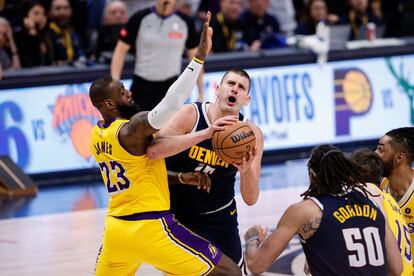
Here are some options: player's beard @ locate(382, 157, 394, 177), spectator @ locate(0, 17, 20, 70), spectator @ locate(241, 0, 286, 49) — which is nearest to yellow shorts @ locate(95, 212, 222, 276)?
player's beard @ locate(382, 157, 394, 177)

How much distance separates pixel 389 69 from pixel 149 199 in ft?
27.3

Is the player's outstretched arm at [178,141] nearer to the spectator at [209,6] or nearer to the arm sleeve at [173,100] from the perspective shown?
the arm sleeve at [173,100]

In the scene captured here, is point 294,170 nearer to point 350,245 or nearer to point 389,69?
point 389,69

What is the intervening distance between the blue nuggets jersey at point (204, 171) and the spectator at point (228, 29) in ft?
22.8

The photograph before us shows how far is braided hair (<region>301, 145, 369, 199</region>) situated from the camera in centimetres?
496

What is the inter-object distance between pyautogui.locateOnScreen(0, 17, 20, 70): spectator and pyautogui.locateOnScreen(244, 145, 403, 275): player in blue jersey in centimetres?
741

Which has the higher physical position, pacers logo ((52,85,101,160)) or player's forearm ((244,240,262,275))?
player's forearm ((244,240,262,275))

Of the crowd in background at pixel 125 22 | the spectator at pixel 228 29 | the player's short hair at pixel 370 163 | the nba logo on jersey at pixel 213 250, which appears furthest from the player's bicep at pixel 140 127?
the spectator at pixel 228 29

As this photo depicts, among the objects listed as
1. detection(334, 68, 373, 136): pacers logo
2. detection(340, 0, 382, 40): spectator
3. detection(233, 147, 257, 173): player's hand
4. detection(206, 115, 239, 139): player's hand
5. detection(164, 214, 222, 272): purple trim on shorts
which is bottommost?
detection(334, 68, 373, 136): pacers logo

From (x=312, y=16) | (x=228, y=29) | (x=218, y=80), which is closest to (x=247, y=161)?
(x=218, y=80)

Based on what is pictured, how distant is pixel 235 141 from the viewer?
5391 millimetres

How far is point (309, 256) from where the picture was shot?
492cm

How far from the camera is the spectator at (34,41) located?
12.0 meters

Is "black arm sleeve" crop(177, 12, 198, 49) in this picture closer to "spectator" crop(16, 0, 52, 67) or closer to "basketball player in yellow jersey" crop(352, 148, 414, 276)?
"spectator" crop(16, 0, 52, 67)
